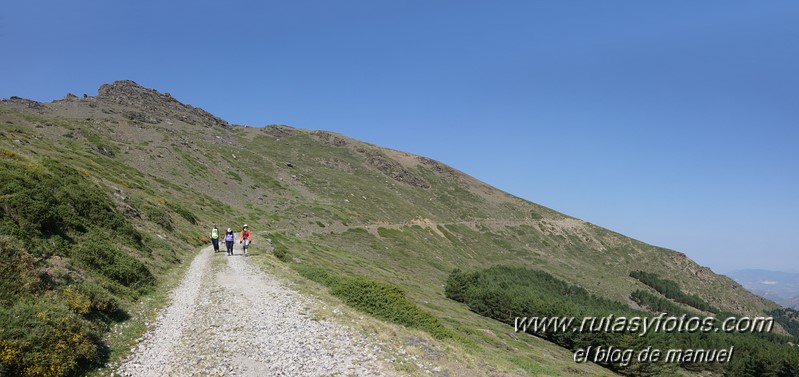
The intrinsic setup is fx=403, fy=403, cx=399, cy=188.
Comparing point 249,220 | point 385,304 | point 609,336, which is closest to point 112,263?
point 385,304

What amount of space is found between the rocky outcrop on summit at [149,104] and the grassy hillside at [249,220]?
41.0 inches

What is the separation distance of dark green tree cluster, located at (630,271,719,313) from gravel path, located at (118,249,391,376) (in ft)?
568

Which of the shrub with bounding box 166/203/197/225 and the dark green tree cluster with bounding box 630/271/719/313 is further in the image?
the dark green tree cluster with bounding box 630/271/719/313

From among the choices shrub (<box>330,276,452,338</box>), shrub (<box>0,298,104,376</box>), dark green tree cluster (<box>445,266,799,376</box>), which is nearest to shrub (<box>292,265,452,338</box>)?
shrub (<box>330,276,452,338</box>)

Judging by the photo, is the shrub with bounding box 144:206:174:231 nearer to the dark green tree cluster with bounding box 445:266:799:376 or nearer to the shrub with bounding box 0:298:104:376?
the shrub with bounding box 0:298:104:376

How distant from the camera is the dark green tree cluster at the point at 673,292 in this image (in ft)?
502

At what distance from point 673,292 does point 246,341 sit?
181m

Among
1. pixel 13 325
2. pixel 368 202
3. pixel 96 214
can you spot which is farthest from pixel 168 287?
pixel 368 202

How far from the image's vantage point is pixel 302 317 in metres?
18.0

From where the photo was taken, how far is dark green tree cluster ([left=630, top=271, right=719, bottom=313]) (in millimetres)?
152875

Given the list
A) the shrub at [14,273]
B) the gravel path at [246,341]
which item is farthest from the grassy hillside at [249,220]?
the gravel path at [246,341]

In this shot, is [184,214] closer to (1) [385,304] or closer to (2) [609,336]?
(1) [385,304]

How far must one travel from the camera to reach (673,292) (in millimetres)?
154125

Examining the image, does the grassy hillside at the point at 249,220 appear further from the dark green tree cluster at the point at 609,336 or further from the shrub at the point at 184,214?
the dark green tree cluster at the point at 609,336
